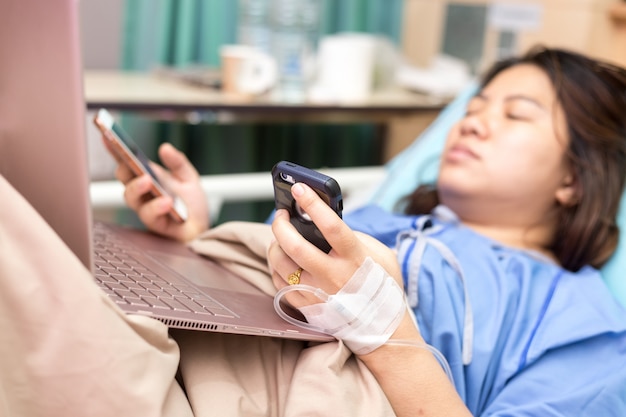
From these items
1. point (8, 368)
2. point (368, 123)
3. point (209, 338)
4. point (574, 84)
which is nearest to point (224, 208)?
point (368, 123)

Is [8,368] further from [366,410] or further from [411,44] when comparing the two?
[411,44]

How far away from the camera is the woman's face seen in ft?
4.27

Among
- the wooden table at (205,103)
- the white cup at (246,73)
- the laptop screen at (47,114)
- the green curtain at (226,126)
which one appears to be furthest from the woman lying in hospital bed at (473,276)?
the green curtain at (226,126)

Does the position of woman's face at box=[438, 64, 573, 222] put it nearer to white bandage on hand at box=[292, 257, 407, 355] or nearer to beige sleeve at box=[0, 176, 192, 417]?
white bandage on hand at box=[292, 257, 407, 355]

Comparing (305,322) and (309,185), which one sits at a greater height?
(309,185)

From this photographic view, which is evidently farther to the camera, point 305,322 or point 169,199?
point 169,199

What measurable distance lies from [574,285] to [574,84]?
41 cm

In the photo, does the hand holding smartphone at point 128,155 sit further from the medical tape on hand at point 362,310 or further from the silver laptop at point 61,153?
the medical tape on hand at point 362,310

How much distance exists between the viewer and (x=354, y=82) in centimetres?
238

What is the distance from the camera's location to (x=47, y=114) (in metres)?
0.71

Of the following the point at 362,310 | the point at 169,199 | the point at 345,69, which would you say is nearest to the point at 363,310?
the point at 362,310

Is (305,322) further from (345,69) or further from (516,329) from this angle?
(345,69)

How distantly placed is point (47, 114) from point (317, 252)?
0.32m

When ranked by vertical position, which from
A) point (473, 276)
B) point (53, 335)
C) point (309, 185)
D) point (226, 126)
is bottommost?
point (226, 126)
